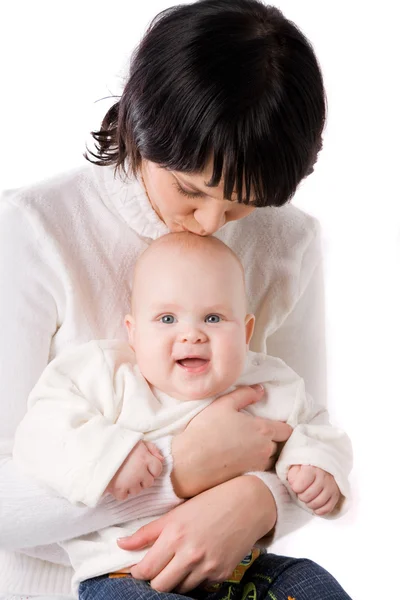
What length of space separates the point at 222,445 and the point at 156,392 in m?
0.15

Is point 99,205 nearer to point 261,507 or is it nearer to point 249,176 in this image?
point 249,176

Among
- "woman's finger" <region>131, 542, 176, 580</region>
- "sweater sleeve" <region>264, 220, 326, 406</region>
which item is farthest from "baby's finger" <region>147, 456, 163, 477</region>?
"sweater sleeve" <region>264, 220, 326, 406</region>

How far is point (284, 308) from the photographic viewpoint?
6.44 feet

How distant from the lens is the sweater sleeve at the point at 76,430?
151cm

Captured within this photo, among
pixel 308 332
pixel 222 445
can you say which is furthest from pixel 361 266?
pixel 222 445

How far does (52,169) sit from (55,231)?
76 centimetres

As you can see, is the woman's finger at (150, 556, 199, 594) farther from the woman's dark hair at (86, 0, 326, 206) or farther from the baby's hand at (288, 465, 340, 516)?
the woman's dark hair at (86, 0, 326, 206)

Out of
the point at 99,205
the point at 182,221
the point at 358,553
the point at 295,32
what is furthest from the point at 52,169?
the point at 358,553

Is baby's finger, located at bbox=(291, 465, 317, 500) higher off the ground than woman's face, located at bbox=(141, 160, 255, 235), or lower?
lower

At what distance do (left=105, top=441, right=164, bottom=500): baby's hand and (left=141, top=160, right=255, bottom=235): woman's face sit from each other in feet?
1.28

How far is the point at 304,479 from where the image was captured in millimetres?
1635

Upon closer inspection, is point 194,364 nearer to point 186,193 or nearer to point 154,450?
point 154,450

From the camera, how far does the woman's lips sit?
1.64 m

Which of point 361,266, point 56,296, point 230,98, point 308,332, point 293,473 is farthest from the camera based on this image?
point 361,266
